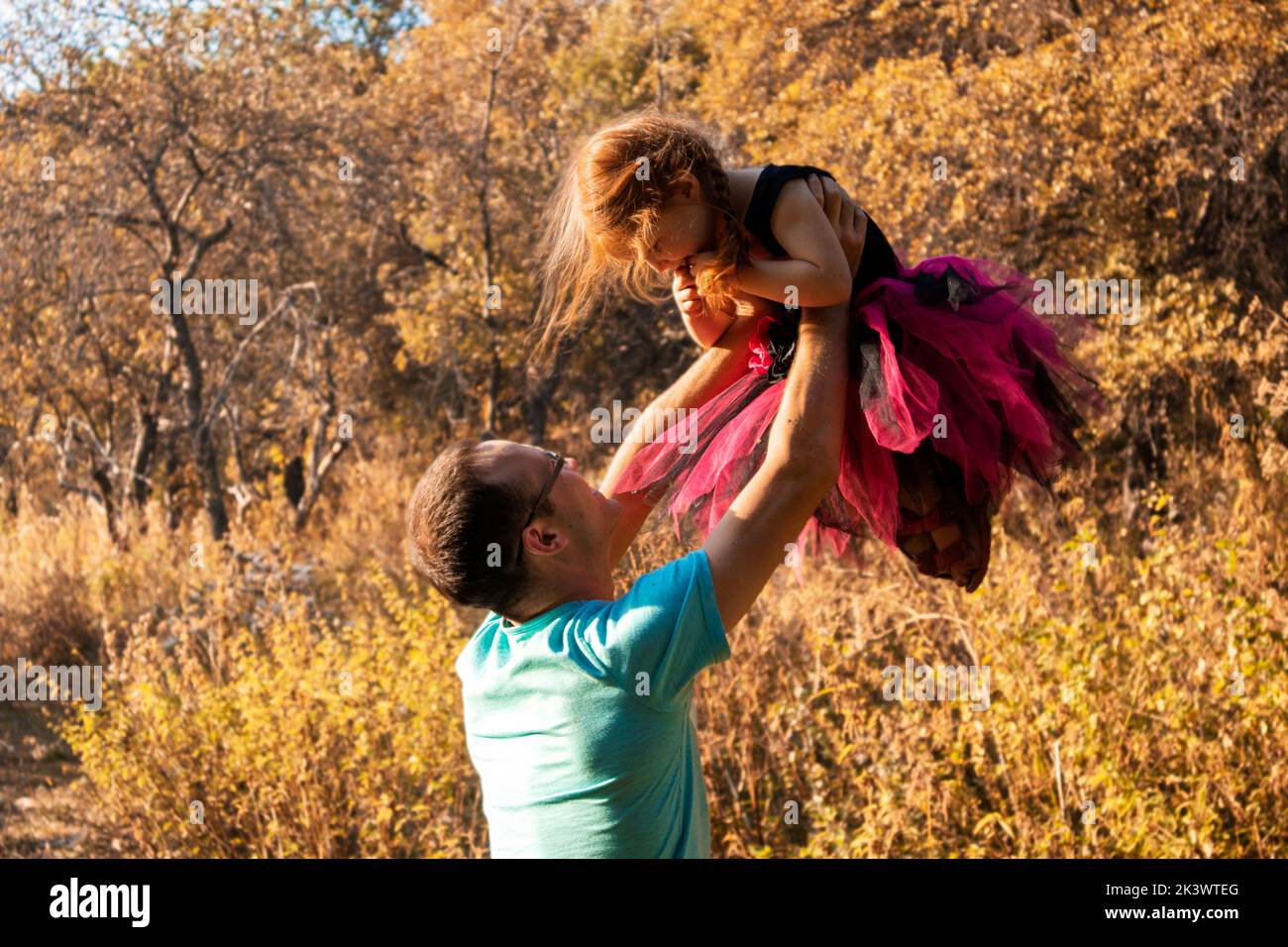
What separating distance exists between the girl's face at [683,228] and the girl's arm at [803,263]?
0.09 meters

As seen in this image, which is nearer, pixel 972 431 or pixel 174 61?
pixel 972 431

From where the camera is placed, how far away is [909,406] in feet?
6.73

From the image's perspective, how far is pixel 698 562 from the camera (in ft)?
5.38

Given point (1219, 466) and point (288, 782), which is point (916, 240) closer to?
point (1219, 466)

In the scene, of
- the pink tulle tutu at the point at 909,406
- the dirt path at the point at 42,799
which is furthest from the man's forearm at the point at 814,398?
the dirt path at the point at 42,799

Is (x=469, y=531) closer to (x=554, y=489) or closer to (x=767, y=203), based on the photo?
(x=554, y=489)

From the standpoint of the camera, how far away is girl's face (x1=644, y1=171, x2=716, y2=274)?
2109 mm

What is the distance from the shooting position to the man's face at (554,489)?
178 cm

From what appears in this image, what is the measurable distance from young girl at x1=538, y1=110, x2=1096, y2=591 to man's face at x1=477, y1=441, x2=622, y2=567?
0.35m

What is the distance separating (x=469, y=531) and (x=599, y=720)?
31cm

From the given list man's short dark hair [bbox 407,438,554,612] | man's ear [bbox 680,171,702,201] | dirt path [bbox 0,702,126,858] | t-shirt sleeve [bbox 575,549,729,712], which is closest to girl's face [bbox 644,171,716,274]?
man's ear [bbox 680,171,702,201]

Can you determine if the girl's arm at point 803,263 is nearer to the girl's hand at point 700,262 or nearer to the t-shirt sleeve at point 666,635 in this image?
the girl's hand at point 700,262
